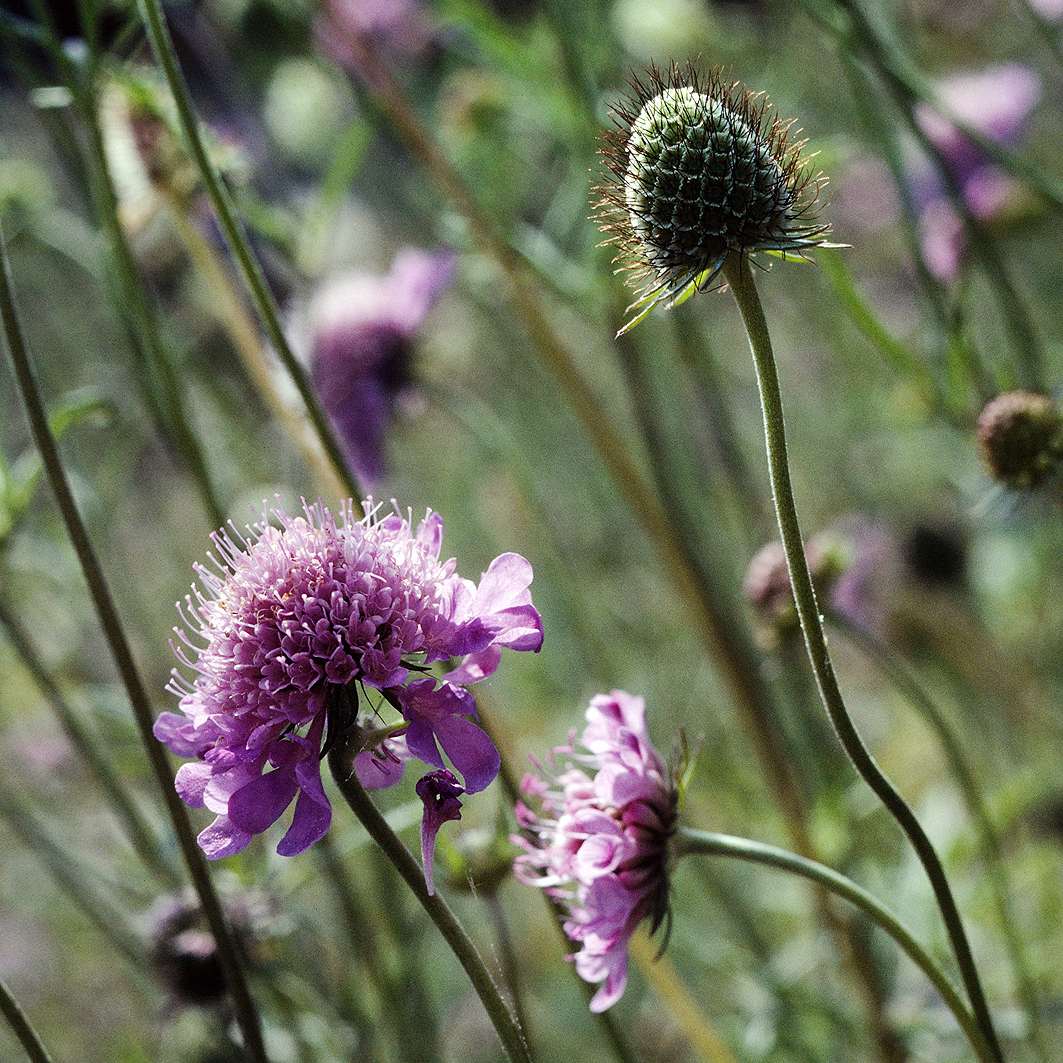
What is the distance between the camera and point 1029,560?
192 centimetres

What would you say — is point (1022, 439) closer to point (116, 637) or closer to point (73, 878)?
point (116, 637)

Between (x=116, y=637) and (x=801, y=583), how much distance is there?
0.45 m

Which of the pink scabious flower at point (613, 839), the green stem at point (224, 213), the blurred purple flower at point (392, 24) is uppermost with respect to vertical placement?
the blurred purple flower at point (392, 24)

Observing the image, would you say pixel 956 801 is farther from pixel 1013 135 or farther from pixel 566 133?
pixel 566 133

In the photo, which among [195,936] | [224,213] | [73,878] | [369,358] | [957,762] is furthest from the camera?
[369,358]

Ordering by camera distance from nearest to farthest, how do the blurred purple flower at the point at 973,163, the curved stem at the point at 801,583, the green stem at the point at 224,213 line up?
the curved stem at the point at 801,583
the green stem at the point at 224,213
the blurred purple flower at the point at 973,163

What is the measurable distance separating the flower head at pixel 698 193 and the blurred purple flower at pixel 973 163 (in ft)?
3.25

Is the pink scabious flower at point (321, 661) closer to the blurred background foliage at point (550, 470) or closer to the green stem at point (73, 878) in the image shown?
the blurred background foliage at point (550, 470)

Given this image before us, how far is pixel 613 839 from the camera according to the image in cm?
54

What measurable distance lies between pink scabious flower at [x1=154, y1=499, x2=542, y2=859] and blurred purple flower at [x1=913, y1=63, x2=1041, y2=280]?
1114mm

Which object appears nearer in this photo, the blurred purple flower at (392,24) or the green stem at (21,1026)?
the green stem at (21,1026)

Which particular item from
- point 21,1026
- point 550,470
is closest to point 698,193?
point 21,1026

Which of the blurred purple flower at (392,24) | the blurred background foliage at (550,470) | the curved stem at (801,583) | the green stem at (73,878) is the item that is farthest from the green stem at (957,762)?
the blurred purple flower at (392,24)

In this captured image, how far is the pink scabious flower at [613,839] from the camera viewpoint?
0.53 metres
